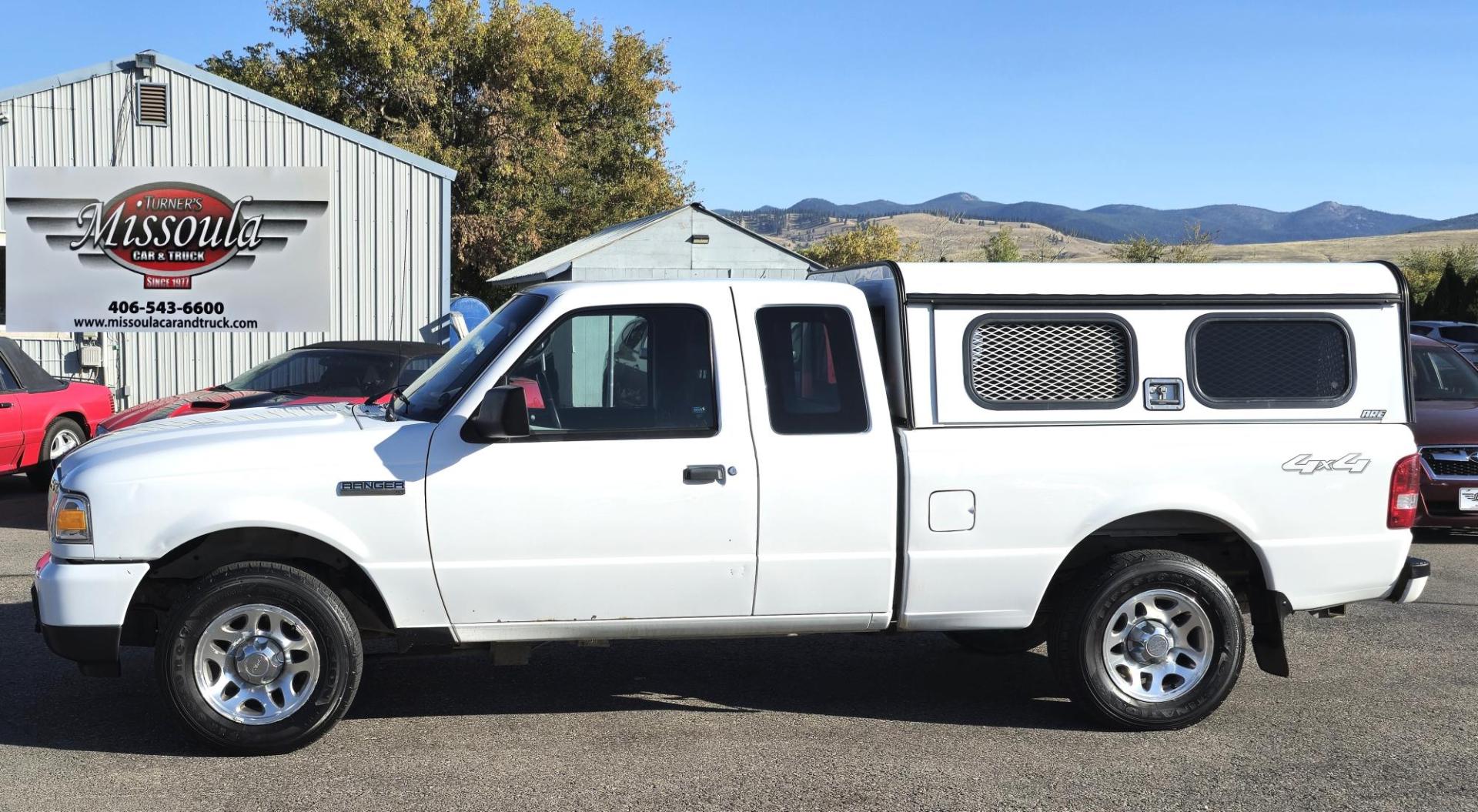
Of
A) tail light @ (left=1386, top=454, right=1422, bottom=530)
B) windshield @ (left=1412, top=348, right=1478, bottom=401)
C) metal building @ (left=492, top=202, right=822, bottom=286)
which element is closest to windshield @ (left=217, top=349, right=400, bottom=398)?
tail light @ (left=1386, top=454, right=1422, bottom=530)

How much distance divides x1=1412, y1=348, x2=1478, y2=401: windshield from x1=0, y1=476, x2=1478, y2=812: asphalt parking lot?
4973mm

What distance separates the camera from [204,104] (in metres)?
16.8

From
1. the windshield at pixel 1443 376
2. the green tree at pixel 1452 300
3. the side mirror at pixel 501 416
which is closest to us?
the side mirror at pixel 501 416

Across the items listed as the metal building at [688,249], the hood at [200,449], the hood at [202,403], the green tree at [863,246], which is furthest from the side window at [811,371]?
the green tree at [863,246]

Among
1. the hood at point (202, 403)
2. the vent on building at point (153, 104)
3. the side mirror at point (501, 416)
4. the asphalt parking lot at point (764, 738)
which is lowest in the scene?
the asphalt parking lot at point (764, 738)

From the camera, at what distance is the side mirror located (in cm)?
502

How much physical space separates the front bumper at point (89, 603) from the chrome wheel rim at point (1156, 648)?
13.3 feet

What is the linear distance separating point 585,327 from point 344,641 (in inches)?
63.2

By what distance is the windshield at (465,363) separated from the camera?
538 centimetres

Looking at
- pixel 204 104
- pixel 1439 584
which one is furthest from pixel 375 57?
pixel 1439 584

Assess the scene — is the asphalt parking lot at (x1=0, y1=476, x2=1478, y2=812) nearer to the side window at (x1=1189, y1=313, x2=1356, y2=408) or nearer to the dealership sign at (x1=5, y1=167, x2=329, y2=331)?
the side window at (x1=1189, y1=313, x2=1356, y2=408)

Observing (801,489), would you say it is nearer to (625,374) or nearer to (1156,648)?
(625,374)

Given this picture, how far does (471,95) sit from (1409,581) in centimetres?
3183

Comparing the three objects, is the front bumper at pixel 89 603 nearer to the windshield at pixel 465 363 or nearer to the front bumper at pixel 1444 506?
the windshield at pixel 465 363
